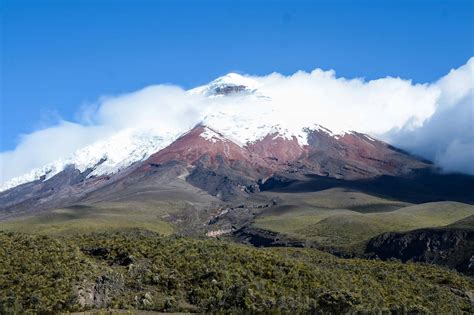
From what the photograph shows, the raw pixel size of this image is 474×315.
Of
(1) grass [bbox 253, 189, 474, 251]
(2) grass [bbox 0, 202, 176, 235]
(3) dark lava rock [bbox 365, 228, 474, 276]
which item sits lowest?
(3) dark lava rock [bbox 365, 228, 474, 276]

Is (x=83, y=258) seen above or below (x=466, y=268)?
above

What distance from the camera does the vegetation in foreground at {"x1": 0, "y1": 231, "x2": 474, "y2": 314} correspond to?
38.8 m

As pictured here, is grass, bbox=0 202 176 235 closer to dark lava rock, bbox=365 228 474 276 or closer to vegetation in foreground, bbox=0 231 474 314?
dark lava rock, bbox=365 228 474 276

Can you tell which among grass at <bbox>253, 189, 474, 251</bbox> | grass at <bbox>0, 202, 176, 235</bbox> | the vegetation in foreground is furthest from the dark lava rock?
the vegetation in foreground

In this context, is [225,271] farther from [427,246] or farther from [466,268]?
[427,246]

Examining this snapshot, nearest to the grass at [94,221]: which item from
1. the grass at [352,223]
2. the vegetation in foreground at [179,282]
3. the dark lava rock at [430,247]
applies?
the grass at [352,223]

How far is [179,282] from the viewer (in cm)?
4234

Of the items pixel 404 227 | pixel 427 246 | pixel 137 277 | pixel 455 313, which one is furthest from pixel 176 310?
pixel 404 227

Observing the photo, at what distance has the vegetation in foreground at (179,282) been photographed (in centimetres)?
3884

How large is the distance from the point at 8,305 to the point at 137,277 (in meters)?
8.96

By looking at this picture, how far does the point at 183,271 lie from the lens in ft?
144

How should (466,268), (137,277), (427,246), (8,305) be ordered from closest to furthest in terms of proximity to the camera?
1. (8,305)
2. (137,277)
3. (466,268)
4. (427,246)

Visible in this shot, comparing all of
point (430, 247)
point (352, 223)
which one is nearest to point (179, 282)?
point (430, 247)

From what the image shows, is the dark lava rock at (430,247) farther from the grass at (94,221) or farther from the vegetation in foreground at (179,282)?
the vegetation in foreground at (179,282)
